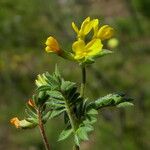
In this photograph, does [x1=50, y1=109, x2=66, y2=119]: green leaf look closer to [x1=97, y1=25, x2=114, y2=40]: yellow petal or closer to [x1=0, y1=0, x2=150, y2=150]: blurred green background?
[x1=97, y1=25, x2=114, y2=40]: yellow petal

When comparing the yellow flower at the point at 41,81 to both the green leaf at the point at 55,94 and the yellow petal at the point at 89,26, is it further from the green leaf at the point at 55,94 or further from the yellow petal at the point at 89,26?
the yellow petal at the point at 89,26

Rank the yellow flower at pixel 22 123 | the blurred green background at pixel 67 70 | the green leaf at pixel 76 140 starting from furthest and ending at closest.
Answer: the blurred green background at pixel 67 70 → the yellow flower at pixel 22 123 → the green leaf at pixel 76 140

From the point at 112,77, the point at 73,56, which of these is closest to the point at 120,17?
the point at 112,77

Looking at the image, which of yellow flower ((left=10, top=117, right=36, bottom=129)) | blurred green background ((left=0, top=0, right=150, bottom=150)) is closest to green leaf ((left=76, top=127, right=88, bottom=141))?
yellow flower ((left=10, top=117, right=36, bottom=129))

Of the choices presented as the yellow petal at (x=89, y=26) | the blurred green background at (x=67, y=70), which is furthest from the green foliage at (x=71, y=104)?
the blurred green background at (x=67, y=70)

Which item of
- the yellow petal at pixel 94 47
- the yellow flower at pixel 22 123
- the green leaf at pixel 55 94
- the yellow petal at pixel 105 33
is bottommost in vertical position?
the yellow flower at pixel 22 123

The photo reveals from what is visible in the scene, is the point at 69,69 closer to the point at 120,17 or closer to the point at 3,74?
the point at 3,74

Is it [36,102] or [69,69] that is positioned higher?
[36,102]

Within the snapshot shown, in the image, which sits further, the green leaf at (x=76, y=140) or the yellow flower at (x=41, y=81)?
the yellow flower at (x=41, y=81)
